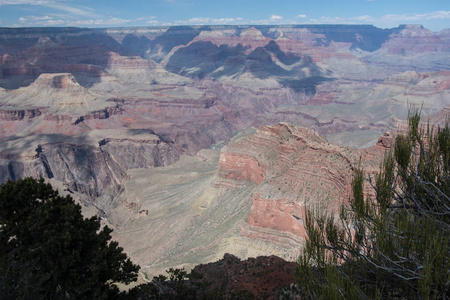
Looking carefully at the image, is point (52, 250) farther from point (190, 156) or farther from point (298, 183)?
point (190, 156)

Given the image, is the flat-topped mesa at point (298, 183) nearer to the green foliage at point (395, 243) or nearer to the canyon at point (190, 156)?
the canyon at point (190, 156)

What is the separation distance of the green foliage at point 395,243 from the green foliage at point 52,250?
13.6m

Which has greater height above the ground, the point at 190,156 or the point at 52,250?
the point at 52,250

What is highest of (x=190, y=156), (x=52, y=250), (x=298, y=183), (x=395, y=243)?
(x=395, y=243)

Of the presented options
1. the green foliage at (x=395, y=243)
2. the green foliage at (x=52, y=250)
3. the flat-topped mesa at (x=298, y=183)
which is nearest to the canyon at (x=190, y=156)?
the flat-topped mesa at (x=298, y=183)

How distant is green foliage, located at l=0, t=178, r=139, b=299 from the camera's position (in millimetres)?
19812

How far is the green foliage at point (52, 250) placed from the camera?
19.8 m

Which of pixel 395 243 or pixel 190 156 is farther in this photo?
pixel 190 156

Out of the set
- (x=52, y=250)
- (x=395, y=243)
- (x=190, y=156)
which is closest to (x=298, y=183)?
(x=52, y=250)

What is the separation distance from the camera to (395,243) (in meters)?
11.8

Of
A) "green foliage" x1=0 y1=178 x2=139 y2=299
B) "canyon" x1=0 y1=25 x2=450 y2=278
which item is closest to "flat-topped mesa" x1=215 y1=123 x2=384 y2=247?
"canyon" x1=0 y1=25 x2=450 y2=278

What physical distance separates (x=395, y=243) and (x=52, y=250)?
18.2 meters

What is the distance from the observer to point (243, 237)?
133 feet

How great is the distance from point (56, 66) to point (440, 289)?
218 meters
